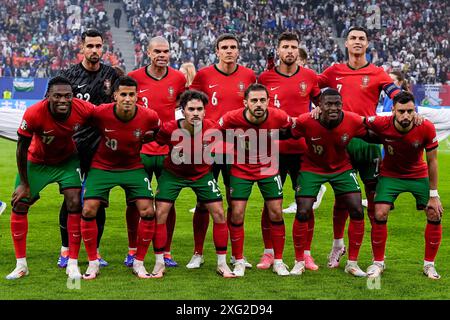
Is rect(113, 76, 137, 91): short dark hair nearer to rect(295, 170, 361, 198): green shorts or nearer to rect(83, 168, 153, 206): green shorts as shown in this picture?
rect(83, 168, 153, 206): green shorts

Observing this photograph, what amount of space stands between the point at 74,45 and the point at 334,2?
40.8 ft

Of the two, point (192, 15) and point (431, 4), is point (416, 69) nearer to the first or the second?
point (431, 4)

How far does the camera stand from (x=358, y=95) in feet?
24.6

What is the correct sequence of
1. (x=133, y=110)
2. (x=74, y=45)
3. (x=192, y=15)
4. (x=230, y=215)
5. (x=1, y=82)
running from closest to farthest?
(x=133, y=110)
(x=230, y=215)
(x=1, y=82)
(x=74, y=45)
(x=192, y=15)

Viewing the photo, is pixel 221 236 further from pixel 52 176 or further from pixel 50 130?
pixel 50 130

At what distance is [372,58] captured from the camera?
108 ft

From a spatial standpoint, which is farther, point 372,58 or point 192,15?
point 192,15

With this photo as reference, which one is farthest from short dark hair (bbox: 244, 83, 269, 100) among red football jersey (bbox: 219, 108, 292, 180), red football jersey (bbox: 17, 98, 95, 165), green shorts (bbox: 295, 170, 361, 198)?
red football jersey (bbox: 17, 98, 95, 165)

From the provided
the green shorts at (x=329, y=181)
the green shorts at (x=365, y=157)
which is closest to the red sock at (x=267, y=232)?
the green shorts at (x=329, y=181)

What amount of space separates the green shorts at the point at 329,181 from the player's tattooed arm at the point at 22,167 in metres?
2.36

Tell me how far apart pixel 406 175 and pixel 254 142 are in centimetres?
136

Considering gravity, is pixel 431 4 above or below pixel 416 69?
above

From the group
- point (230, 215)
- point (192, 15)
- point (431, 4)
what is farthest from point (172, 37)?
point (230, 215)
